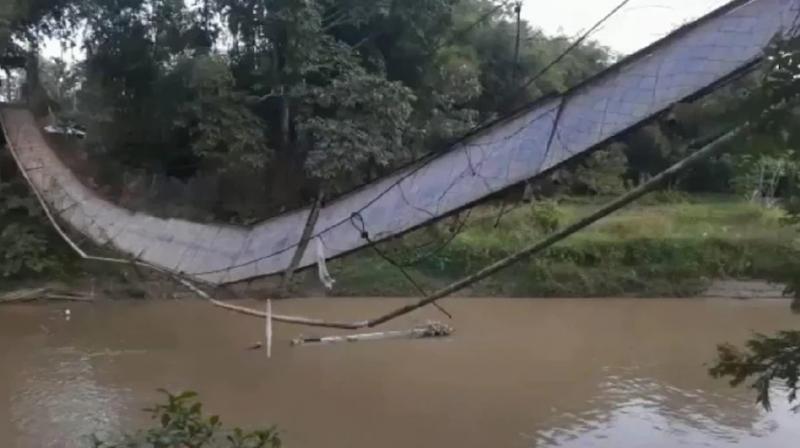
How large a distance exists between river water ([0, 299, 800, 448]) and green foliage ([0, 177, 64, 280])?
71cm

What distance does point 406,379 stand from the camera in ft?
19.8

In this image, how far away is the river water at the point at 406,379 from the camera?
486 centimetres

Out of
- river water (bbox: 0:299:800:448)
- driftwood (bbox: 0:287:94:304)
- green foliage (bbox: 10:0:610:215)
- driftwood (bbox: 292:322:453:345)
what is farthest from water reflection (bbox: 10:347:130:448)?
green foliage (bbox: 10:0:610:215)

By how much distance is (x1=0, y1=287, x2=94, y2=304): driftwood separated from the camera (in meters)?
9.20

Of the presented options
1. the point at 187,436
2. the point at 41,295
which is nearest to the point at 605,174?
the point at 41,295

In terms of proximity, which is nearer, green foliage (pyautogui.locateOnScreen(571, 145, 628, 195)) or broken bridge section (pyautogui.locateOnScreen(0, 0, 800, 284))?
broken bridge section (pyautogui.locateOnScreen(0, 0, 800, 284))

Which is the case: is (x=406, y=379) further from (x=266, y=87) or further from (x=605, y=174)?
(x=605, y=174)

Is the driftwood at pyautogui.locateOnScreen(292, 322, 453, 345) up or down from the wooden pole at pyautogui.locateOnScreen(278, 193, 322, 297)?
down

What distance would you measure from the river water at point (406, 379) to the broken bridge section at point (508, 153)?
3.41ft

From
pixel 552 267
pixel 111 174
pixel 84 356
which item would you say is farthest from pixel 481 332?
pixel 111 174

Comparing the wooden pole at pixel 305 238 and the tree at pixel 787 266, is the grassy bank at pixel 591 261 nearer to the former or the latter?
the wooden pole at pixel 305 238

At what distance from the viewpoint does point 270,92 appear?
35.0ft

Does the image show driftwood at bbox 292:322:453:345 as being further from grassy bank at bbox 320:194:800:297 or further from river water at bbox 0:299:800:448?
grassy bank at bbox 320:194:800:297

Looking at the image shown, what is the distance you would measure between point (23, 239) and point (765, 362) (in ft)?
29.9
